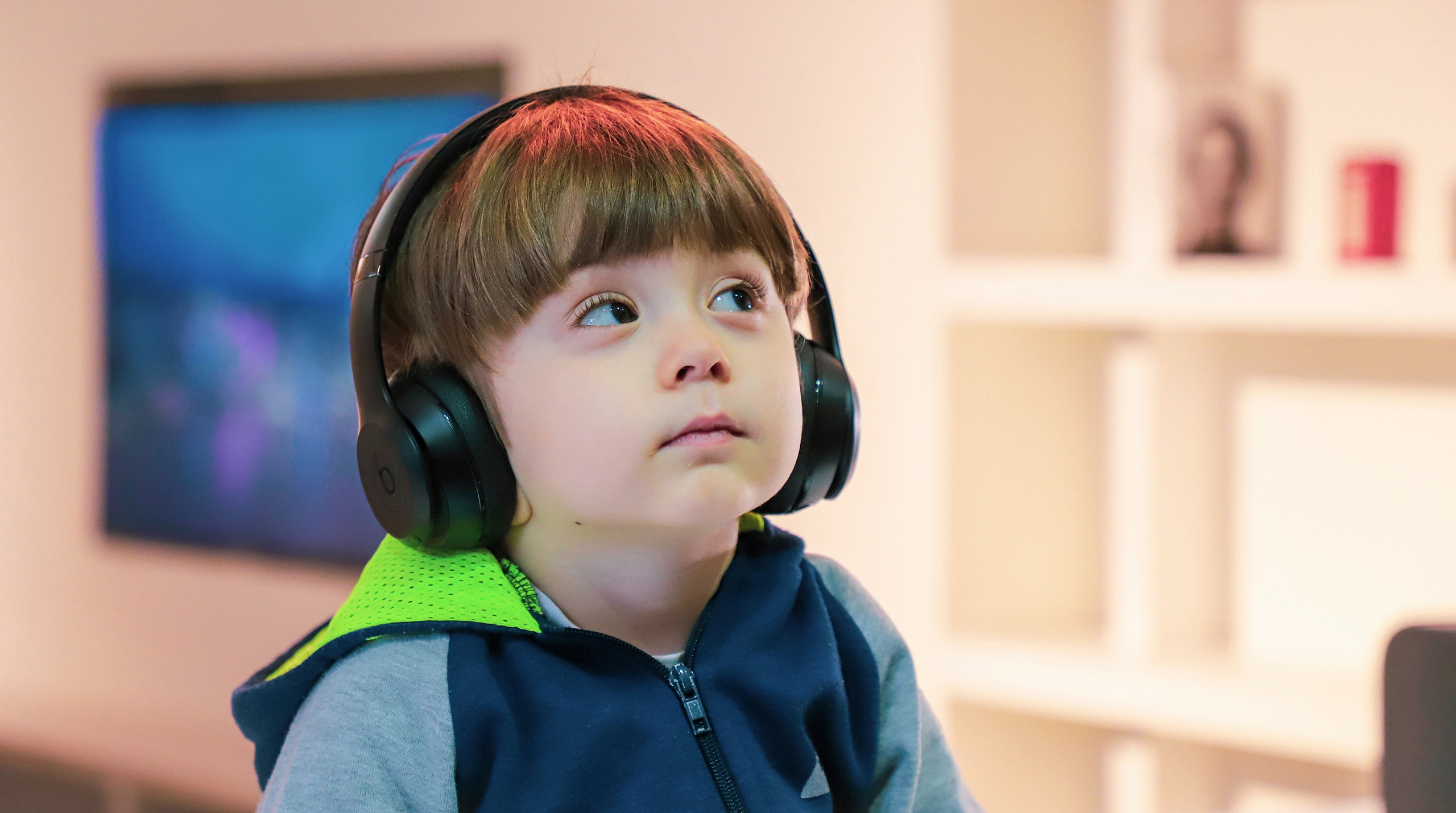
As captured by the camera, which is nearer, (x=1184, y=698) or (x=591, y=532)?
(x=591, y=532)

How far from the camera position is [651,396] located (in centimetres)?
66

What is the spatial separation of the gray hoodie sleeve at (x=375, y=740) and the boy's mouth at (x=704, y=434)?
0.55 feet

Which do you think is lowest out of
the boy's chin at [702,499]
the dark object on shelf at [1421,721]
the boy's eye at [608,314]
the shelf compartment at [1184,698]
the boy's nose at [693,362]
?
the shelf compartment at [1184,698]

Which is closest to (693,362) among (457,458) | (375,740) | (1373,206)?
(457,458)

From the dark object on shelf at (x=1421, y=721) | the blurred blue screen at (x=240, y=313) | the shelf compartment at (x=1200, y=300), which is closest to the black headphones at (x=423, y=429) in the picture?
the dark object on shelf at (x=1421, y=721)

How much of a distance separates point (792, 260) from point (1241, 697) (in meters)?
1.21

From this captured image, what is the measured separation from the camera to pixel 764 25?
2.13 meters

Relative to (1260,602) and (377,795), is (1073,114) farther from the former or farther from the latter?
(377,795)

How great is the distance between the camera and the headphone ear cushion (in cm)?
69

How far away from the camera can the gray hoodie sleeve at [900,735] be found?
798 mm

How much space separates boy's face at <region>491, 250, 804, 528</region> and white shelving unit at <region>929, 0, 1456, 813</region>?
117 cm

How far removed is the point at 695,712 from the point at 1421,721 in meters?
0.35

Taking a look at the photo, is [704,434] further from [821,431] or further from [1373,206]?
[1373,206]

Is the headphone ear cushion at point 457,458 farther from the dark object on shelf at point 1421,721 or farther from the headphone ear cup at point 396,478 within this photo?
the dark object on shelf at point 1421,721
